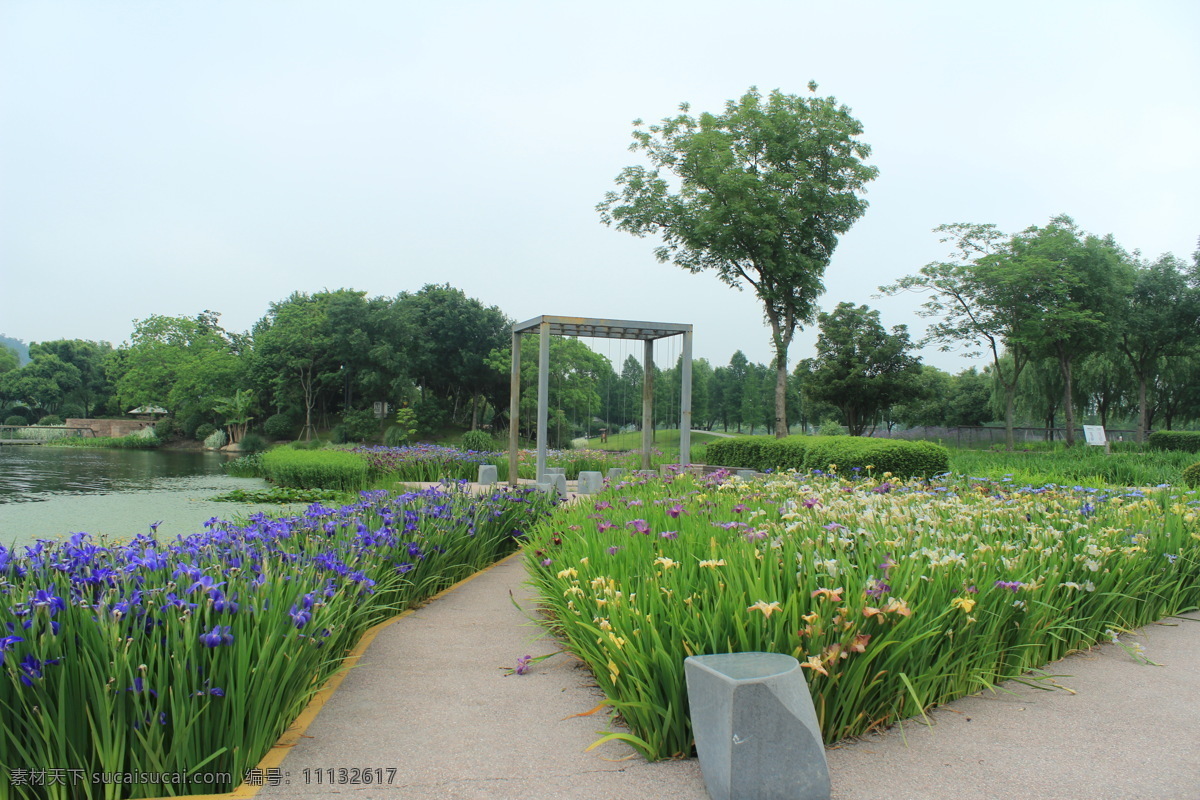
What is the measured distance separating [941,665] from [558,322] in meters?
7.61

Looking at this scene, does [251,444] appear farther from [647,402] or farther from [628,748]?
[628,748]

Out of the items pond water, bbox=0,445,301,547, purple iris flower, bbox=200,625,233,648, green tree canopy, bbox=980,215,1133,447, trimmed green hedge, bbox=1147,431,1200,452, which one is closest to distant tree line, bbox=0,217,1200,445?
green tree canopy, bbox=980,215,1133,447

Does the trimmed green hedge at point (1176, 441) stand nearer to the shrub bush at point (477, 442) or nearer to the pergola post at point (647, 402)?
the pergola post at point (647, 402)

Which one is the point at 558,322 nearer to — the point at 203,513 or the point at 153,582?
the point at 203,513

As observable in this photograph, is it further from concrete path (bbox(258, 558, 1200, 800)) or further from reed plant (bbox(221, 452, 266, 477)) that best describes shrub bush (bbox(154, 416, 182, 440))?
concrete path (bbox(258, 558, 1200, 800))

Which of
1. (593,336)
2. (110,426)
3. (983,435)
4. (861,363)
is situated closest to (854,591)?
(593,336)

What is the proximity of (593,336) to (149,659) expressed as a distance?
906 cm

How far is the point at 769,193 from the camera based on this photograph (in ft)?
61.7

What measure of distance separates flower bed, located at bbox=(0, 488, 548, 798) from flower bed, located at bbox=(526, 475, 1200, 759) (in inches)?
43.4

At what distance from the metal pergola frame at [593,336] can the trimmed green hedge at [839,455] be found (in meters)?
2.04

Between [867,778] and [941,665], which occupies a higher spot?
[941,665]

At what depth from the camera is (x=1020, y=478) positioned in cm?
873

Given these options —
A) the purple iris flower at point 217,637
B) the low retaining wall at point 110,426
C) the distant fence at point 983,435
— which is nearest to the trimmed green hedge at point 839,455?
the purple iris flower at point 217,637

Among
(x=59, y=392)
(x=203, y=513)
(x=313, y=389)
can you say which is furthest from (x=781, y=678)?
(x=59, y=392)
